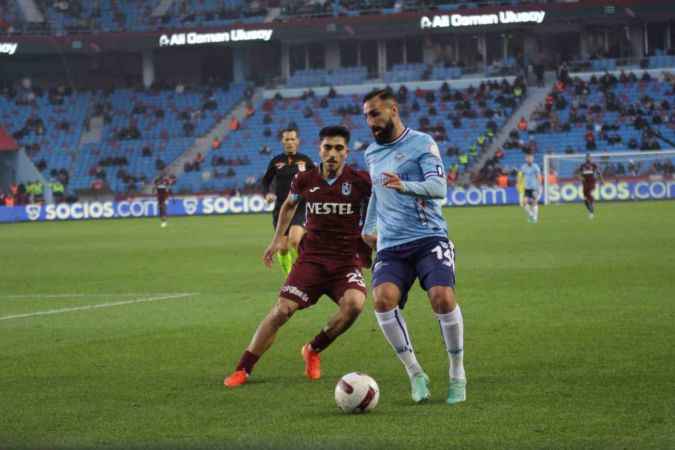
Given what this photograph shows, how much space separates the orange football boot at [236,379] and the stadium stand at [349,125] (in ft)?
158

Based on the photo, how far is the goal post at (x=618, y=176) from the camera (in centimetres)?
5297

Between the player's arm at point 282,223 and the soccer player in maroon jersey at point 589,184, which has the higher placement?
the player's arm at point 282,223

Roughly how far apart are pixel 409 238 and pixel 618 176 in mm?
46307

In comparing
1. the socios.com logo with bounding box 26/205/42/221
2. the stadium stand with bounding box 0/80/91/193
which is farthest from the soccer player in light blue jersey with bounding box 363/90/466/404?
the stadium stand with bounding box 0/80/91/193

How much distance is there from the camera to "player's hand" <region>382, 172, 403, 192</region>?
27.3 ft

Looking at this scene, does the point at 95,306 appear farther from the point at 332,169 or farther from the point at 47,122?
the point at 47,122

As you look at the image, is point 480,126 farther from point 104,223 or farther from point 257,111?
point 104,223

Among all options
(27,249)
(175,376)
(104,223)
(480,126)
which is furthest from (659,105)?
(175,376)

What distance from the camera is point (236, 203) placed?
57625 mm

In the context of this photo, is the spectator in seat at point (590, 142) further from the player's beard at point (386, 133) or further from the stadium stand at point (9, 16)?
the player's beard at point (386, 133)

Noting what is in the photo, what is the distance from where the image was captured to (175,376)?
1055 centimetres

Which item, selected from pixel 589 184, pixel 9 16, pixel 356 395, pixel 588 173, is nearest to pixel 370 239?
pixel 356 395

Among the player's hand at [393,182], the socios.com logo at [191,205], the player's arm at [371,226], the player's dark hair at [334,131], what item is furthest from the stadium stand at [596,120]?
the player's hand at [393,182]

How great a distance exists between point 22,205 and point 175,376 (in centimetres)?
4990
